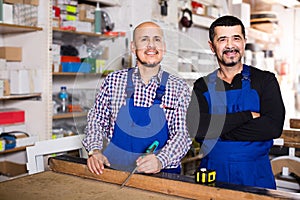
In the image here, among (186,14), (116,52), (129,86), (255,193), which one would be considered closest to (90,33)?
(116,52)

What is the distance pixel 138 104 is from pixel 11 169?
167cm

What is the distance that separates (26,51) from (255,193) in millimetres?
2184

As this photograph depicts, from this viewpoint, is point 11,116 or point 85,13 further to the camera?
point 85,13

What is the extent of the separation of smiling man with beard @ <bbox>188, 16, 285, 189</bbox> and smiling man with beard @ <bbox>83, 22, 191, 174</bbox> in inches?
4.7

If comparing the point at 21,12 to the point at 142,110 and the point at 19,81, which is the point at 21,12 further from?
the point at 142,110

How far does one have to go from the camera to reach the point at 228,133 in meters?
1.52

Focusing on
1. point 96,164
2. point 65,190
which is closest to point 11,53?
point 96,164

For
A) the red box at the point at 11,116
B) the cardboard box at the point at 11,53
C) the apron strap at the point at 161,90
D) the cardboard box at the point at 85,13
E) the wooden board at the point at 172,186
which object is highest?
the cardboard box at the point at 85,13

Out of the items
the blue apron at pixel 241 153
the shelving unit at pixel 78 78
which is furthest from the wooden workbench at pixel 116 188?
the shelving unit at pixel 78 78

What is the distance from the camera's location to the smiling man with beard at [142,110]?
5.17ft

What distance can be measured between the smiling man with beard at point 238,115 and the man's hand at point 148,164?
11.3 inches

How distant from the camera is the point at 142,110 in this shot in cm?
165

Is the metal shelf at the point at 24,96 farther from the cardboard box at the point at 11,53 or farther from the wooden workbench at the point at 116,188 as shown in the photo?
the wooden workbench at the point at 116,188

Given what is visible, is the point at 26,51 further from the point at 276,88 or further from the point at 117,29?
the point at 276,88
